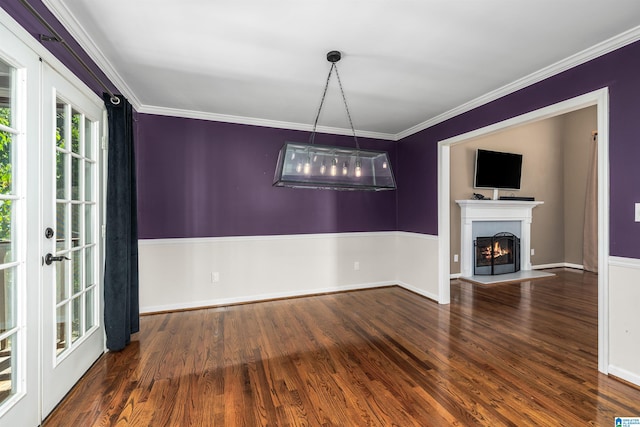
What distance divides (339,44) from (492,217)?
4.78 m

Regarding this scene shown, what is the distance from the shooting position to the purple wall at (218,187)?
12.2 feet

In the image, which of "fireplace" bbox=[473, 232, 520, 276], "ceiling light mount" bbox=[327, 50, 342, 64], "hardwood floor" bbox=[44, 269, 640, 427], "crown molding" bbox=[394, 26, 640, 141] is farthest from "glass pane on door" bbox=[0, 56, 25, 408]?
"fireplace" bbox=[473, 232, 520, 276]

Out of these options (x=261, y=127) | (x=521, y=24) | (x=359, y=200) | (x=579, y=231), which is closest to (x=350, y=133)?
(x=359, y=200)

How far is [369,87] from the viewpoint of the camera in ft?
10.2

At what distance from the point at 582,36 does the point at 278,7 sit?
2215 mm

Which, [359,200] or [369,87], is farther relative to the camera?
[359,200]

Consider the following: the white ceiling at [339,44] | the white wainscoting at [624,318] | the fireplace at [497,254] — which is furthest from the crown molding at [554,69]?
the fireplace at [497,254]

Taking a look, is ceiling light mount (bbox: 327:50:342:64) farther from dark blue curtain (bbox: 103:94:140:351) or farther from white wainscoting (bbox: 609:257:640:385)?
white wainscoting (bbox: 609:257:640:385)

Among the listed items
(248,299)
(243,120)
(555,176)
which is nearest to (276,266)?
(248,299)

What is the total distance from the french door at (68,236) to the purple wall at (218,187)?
3.95 feet

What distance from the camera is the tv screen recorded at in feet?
18.0

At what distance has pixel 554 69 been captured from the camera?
259 centimetres

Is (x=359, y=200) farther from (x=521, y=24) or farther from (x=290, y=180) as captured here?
(x=521, y=24)

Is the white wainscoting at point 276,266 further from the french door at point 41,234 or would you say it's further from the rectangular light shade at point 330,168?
the rectangular light shade at point 330,168
